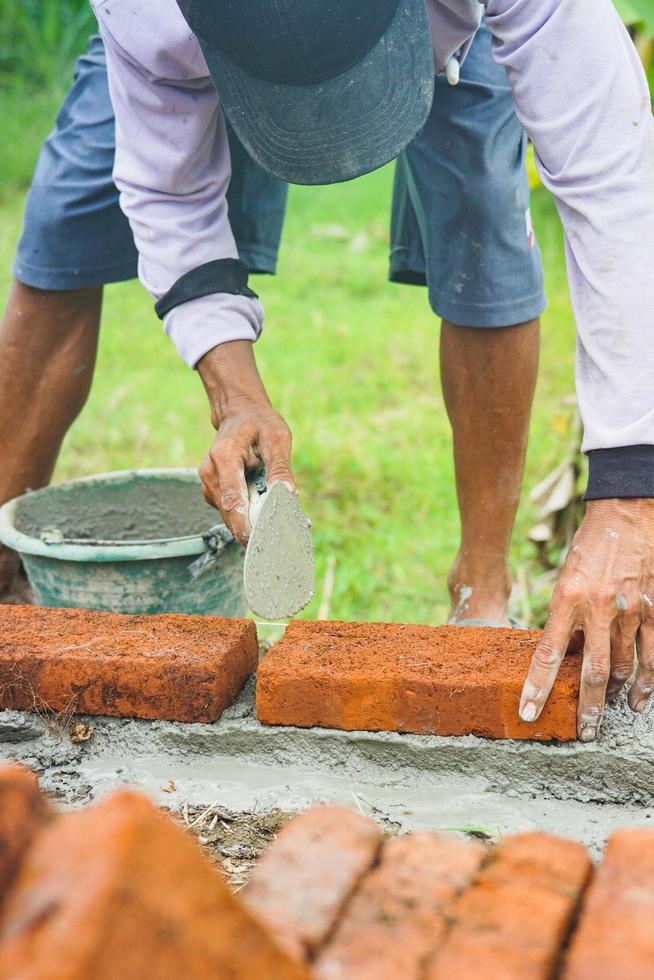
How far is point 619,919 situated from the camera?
121 cm

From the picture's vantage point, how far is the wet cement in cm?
200

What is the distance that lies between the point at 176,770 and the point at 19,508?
114 cm

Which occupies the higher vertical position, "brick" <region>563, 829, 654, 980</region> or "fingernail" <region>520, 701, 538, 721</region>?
"brick" <region>563, 829, 654, 980</region>

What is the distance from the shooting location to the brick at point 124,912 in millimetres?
899

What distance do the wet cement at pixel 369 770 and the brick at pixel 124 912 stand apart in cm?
100

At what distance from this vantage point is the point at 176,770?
84.1 inches

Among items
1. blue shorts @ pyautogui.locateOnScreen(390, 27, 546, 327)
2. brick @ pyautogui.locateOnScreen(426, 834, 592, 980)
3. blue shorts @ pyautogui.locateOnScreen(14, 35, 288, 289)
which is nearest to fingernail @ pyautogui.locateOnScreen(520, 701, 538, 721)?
brick @ pyautogui.locateOnScreen(426, 834, 592, 980)

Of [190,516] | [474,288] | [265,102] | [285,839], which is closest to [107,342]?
[190,516]

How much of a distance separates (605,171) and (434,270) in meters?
1.03


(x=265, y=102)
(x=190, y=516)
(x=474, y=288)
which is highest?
(x=265, y=102)

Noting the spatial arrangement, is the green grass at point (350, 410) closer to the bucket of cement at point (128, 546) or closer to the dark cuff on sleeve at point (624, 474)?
the bucket of cement at point (128, 546)

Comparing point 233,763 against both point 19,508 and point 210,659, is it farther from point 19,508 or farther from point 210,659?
point 19,508

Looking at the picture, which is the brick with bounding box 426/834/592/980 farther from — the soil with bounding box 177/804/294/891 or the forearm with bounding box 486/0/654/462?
the forearm with bounding box 486/0/654/462

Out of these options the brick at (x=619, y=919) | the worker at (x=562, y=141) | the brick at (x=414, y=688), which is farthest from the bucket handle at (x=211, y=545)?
the brick at (x=619, y=919)
